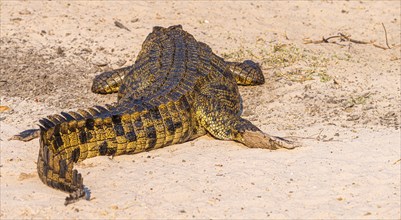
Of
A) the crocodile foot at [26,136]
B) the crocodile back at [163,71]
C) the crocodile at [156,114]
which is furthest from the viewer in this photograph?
the crocodile back at [163,71]

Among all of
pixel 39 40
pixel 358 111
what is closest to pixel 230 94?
pixel 358 111

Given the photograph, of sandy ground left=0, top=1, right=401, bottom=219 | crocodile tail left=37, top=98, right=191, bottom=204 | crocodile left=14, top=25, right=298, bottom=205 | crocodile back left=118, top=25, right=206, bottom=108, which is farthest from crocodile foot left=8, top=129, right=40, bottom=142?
crocodile back left=118, top=25, right=206, bottom=108

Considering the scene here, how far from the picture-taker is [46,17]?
10.1 meters

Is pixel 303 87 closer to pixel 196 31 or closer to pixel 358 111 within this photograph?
pixel 358 111

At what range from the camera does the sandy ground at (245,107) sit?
5.05 m

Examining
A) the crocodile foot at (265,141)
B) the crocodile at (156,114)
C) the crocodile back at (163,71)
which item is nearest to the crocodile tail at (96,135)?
the crocodile at (156,114)

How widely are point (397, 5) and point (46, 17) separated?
18.8ft

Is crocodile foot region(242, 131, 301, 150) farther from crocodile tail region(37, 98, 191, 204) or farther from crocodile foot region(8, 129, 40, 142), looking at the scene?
crocodile foot region(8, 129, 40, 142)

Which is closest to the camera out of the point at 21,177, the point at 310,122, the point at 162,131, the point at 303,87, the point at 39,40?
the point at 21,177

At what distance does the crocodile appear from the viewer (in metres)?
5.52

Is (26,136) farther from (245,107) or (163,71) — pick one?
(245,107)

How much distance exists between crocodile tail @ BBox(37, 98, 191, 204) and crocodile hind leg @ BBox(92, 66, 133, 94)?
1.91 m

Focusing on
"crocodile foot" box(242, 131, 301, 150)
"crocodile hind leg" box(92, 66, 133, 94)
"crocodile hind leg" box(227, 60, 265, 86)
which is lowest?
"crocodile hind leg" box(92, 66, 133, 94)

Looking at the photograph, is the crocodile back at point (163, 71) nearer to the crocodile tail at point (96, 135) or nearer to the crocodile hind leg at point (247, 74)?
the crocodile tail at point (96, 135)
